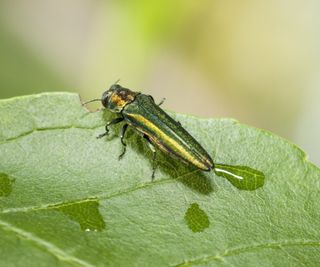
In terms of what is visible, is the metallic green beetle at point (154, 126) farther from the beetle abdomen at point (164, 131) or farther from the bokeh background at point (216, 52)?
the bokeh background at point (216, 52)

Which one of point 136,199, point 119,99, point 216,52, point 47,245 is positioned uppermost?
point 119,99

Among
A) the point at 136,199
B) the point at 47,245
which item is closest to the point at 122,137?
the point at 136,199

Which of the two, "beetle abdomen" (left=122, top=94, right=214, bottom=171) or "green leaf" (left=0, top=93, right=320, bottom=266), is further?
"beetle abdomen" (left=122, top=94, right=214, bottom=171)

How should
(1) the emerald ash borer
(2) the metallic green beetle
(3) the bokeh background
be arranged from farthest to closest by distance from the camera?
1. (3) the bokeh background
2. (2) the metallic green beetle
3. (1) the emerald ash borer

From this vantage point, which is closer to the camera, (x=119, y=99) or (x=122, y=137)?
(x=122, y=137)

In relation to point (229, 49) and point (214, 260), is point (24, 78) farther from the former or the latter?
point (214, 260)

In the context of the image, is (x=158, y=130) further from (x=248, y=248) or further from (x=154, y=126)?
(x=248, y=248)

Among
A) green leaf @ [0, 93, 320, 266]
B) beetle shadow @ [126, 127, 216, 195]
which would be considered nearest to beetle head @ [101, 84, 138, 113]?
beetle shadow @ [126, 127, 216, 195]

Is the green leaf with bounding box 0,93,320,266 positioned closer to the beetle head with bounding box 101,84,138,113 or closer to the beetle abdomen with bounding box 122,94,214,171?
the beetle abdomen with bounding box 122,94,214,171
